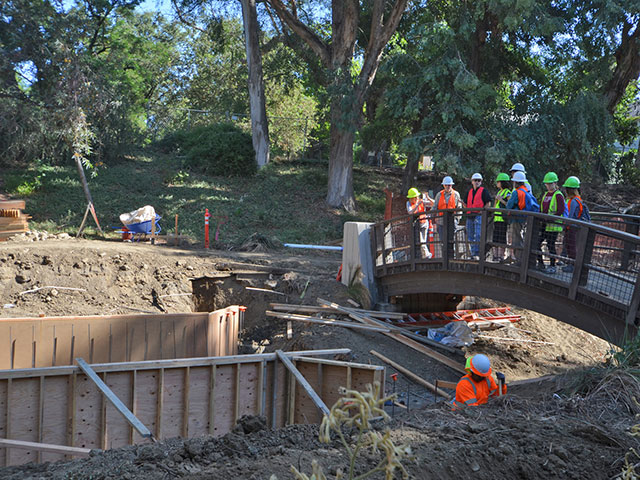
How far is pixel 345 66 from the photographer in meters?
23.5

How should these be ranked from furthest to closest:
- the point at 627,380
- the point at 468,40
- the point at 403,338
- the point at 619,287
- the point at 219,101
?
the point at 219,101 < the point at 468,40 < the point at 403,338 < the point at 619,287 < the point at 627,380

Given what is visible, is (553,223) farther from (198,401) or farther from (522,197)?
(198,401)

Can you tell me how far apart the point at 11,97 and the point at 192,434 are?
16069mm

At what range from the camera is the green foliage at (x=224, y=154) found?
91.4 feet

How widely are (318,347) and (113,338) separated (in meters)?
4.16

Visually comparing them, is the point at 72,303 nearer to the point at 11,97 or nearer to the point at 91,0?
the point at 11,97

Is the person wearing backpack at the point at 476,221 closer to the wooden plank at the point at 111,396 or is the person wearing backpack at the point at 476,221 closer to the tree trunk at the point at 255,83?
the wooden plank at the point at 111,396

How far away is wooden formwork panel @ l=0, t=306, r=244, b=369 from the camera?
11.0 m

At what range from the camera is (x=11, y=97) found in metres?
20.3

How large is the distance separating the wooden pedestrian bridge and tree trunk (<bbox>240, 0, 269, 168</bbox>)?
14.5m

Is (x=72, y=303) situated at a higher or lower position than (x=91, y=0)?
lower

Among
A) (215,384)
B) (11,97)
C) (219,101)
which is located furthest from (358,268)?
(219,101)

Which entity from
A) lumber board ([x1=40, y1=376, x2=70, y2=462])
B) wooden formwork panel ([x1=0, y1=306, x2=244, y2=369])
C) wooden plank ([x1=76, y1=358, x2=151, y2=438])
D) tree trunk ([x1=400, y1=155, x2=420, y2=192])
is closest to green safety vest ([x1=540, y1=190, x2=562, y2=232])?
wooden plank ([x1=76, y1=358, x2=151, y2=438])

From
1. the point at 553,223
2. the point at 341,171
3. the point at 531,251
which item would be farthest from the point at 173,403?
the point at 341,171
